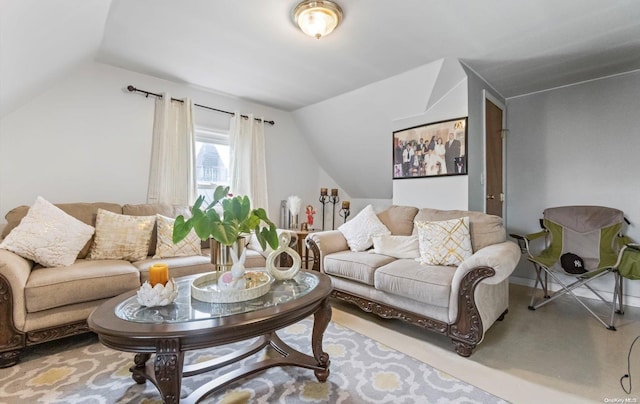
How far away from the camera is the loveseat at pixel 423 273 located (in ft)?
6.29

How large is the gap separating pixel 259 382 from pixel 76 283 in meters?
1.40

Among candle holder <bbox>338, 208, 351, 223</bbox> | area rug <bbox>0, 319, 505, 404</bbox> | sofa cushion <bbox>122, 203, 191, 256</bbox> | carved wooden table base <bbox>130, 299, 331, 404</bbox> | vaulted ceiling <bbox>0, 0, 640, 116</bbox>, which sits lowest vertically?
area rug <bbox>0, 319, 505, 404</bbox>

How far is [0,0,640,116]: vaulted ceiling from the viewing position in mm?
1958

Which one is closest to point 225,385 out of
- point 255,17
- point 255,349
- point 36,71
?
point 255,349

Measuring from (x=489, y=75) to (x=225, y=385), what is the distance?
3590mm

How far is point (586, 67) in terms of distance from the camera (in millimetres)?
2867

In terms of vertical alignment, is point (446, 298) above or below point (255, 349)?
above

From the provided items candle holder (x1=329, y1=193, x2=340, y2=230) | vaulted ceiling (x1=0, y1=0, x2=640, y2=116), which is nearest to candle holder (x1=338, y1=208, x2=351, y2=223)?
candle holder (x1=329, y1=193, x2=340, y2=230)

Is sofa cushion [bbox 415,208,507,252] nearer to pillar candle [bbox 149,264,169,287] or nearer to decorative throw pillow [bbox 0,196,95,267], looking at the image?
pillar candle [bbox 149,264,169,287]

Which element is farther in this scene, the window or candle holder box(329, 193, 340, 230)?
candle holder box(329, 193, 340, 230)

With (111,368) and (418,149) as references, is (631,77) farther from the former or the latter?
(111,368)

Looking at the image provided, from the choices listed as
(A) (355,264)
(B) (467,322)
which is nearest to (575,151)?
(B) (467,322)

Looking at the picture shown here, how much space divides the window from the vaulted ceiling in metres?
0.70

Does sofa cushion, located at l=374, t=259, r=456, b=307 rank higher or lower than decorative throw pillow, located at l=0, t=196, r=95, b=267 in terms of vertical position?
lower
